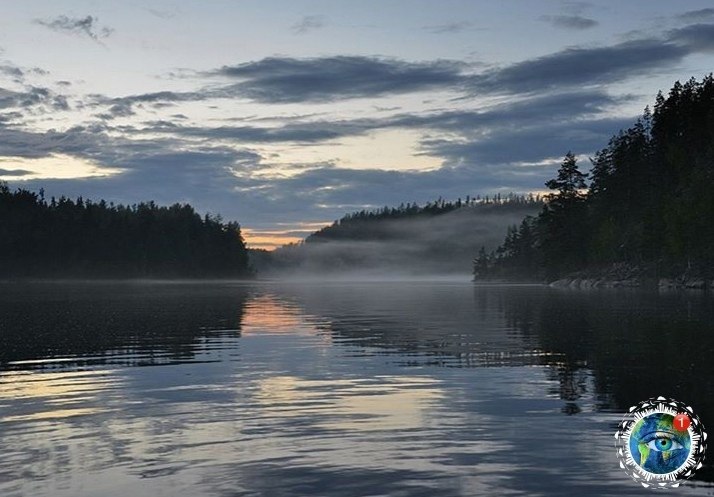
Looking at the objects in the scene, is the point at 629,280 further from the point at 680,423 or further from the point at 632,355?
the point at 680,423

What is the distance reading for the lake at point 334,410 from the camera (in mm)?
13883

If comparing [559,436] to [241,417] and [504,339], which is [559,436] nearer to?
[241,417]

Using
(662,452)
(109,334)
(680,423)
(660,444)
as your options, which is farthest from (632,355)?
(109,334)

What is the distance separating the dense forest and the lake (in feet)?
281

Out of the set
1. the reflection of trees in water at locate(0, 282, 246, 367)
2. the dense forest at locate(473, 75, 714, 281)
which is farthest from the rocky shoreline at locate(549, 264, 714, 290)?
the reflection of trees in water at locate(0, 282, 246, 367)

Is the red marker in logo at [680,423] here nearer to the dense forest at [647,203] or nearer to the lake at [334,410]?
the lake at [334,410]

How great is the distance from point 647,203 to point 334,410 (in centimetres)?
14691

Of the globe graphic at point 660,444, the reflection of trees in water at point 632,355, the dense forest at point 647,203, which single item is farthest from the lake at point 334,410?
the dense forest at point 647,203

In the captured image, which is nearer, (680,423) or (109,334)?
(680,423)

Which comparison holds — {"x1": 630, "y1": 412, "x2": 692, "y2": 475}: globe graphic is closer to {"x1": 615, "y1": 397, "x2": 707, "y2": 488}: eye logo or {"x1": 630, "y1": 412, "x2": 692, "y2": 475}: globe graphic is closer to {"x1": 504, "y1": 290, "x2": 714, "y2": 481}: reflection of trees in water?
{"x1": 615, "y1": 397, "x2": 707, "y2": 488}: eye logo

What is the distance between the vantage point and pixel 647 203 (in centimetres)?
15600

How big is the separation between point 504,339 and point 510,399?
19.1 meters

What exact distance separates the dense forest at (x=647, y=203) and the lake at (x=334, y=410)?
85.6 m

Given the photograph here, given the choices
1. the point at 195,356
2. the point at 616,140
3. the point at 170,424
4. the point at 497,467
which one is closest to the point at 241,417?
the point at 170,424
